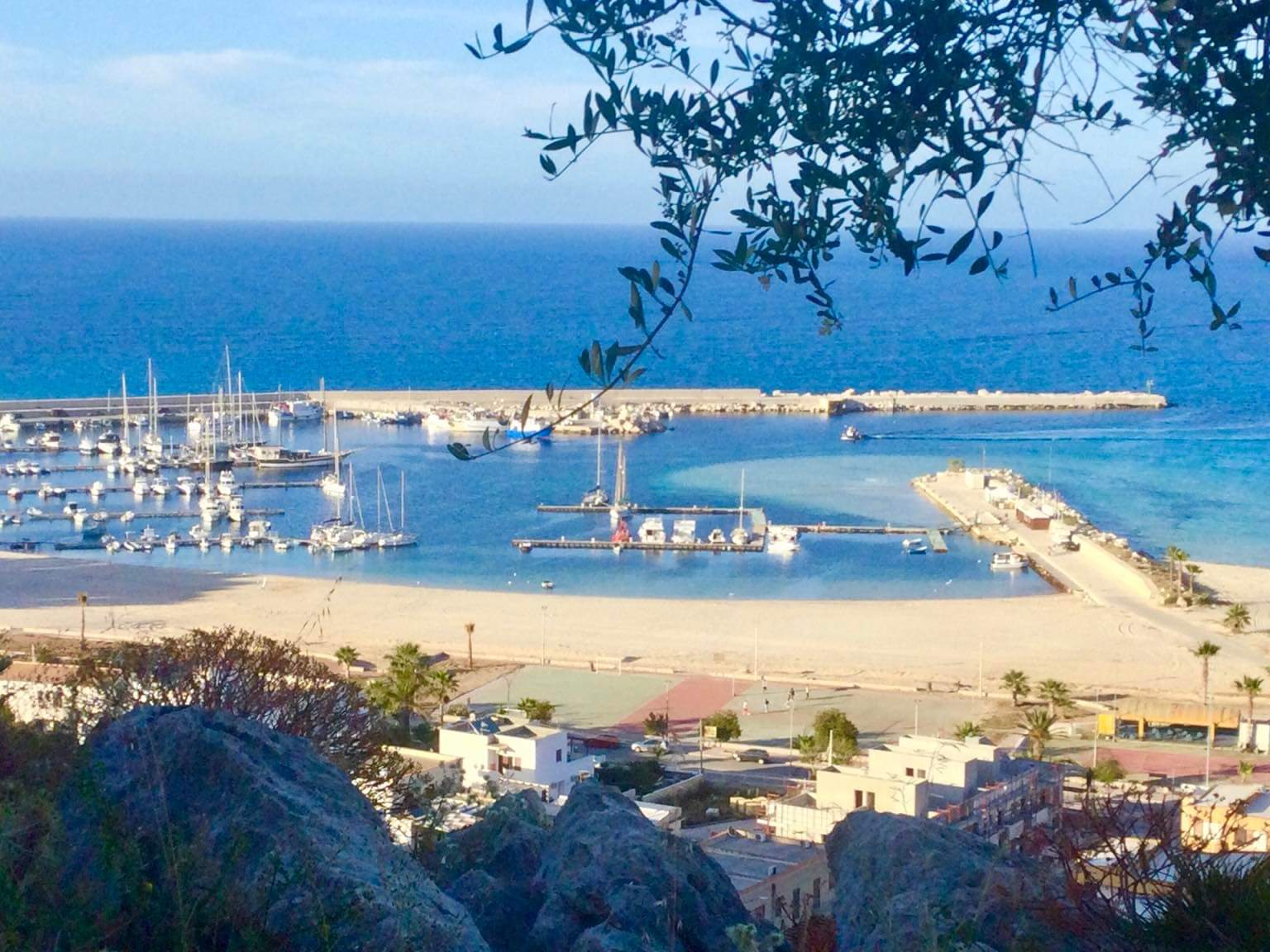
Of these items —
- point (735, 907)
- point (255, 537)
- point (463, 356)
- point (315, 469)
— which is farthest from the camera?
point (463, 356)

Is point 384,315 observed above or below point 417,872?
above

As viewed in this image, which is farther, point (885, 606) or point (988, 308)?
point (988, 308)

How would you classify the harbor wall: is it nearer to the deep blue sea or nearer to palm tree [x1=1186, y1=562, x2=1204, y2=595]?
the deep blue sea

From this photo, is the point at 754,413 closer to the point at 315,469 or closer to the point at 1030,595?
the point at 315,469

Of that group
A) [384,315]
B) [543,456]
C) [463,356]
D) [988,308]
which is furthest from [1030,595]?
[988,308]

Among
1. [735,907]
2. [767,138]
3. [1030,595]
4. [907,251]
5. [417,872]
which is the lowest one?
[1030,595]

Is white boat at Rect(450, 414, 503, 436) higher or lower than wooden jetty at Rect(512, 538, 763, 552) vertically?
higher

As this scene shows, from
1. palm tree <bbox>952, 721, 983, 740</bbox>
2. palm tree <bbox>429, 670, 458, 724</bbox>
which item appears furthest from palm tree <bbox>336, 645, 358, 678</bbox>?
palm tree <bbox>952, 721, 983, 740</bbox>
